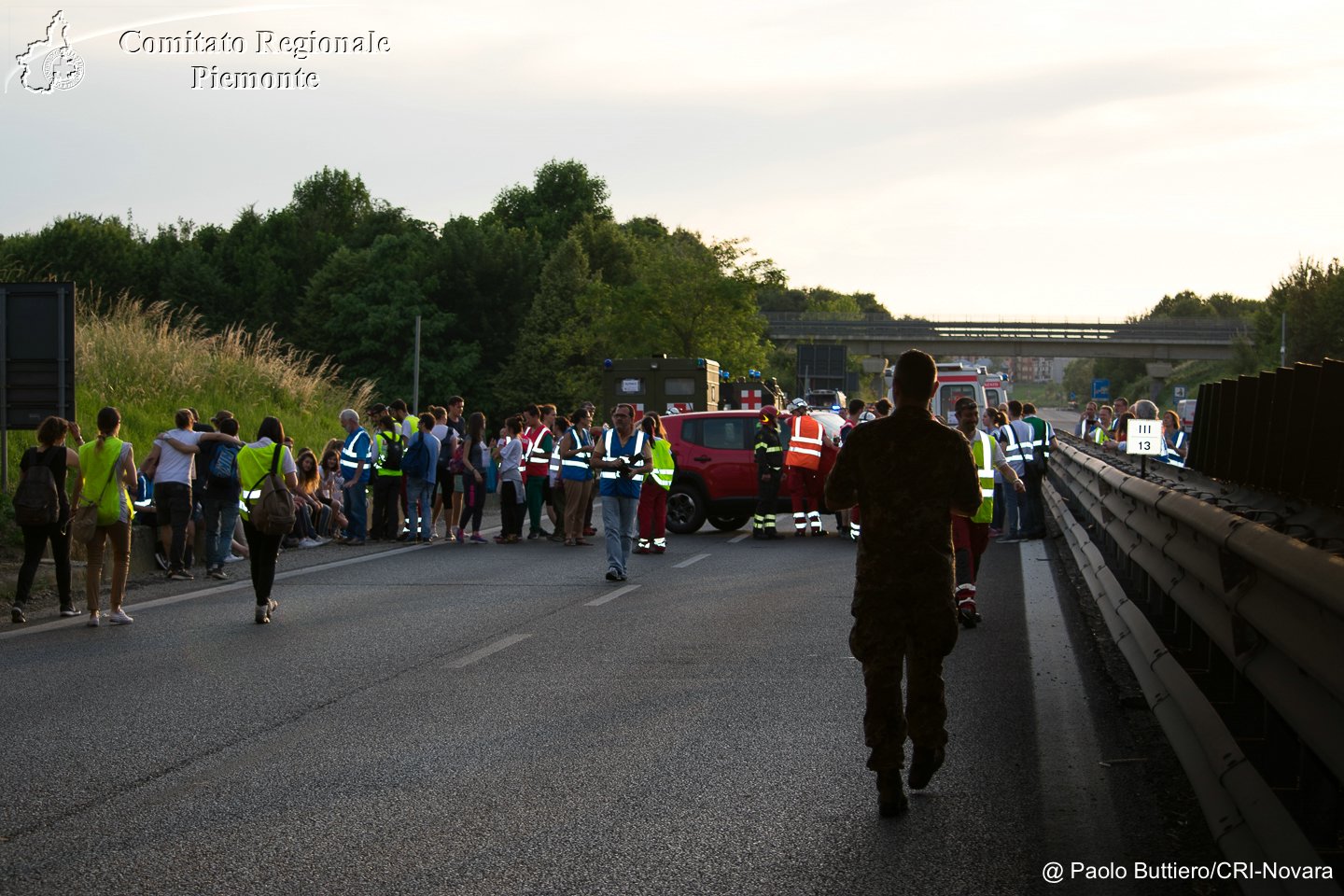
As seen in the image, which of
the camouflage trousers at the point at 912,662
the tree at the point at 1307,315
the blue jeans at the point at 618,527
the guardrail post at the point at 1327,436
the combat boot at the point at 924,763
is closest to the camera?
the guardrail post at the point at 1327,436

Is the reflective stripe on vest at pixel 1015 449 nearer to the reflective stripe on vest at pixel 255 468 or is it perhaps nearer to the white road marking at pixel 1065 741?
the white road marking at pixel 1065 741

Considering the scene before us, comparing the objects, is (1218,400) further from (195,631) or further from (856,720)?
(195,631)

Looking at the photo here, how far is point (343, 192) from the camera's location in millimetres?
110812

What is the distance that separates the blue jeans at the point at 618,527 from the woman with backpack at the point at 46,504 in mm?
5106

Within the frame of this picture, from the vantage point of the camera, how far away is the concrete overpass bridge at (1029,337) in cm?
9981

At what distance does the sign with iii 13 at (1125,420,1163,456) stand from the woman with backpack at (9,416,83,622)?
8247 millimetres

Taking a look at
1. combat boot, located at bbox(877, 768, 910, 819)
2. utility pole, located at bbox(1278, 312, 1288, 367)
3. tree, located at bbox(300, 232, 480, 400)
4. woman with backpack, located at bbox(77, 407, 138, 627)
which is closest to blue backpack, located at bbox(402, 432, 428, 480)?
woman with backpack, located at bbox(77, 407, 138, 627)

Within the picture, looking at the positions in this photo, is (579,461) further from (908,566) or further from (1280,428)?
(908,566)

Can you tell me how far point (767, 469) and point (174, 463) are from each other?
8590 millimetres

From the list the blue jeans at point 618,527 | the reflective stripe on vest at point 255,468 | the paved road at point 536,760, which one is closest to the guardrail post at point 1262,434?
the paved road at point 536,760

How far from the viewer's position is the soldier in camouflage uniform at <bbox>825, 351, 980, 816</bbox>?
6.52 m

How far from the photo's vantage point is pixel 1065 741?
25.3ft

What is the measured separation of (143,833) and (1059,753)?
3.96 meters

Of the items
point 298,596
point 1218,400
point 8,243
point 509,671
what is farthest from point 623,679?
point 8,243
